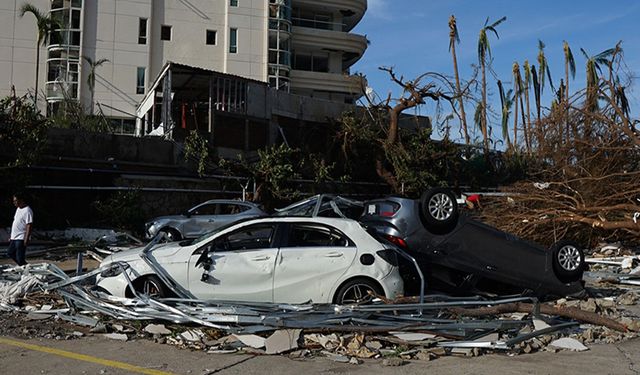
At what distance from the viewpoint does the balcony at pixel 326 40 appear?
4931 centimetres

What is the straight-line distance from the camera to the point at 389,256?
891 cm

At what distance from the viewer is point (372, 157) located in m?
26.5

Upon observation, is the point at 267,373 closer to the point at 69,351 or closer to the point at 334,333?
the point at 334,333

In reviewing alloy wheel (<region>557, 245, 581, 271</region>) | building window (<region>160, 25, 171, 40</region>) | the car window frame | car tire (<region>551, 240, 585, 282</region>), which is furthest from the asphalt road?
building window (<region>160, 25, 171, 40</region>)

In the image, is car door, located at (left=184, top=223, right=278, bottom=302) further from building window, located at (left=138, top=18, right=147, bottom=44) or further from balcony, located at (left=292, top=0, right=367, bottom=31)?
balcony, located at (left=292, top=0, right=367, bottom=31)

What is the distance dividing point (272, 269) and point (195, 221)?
31.3 feet

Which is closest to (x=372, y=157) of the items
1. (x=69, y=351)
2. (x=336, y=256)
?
(x=336, y=256)

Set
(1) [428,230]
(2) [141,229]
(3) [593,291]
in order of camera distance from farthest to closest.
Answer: (2) [141,229]
(3) [593,291]
(1) [428,230]

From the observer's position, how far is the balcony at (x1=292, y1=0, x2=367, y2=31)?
49.8m

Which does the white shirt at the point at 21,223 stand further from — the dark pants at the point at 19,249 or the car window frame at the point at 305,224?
the car window frame at the point at 305,224

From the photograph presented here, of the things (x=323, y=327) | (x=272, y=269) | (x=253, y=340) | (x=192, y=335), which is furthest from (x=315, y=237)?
(x=192, y=335)

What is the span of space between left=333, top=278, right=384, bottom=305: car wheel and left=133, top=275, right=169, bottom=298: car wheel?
228 cm

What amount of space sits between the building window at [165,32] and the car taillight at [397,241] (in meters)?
39.5

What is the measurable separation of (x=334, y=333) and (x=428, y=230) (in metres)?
2.94
